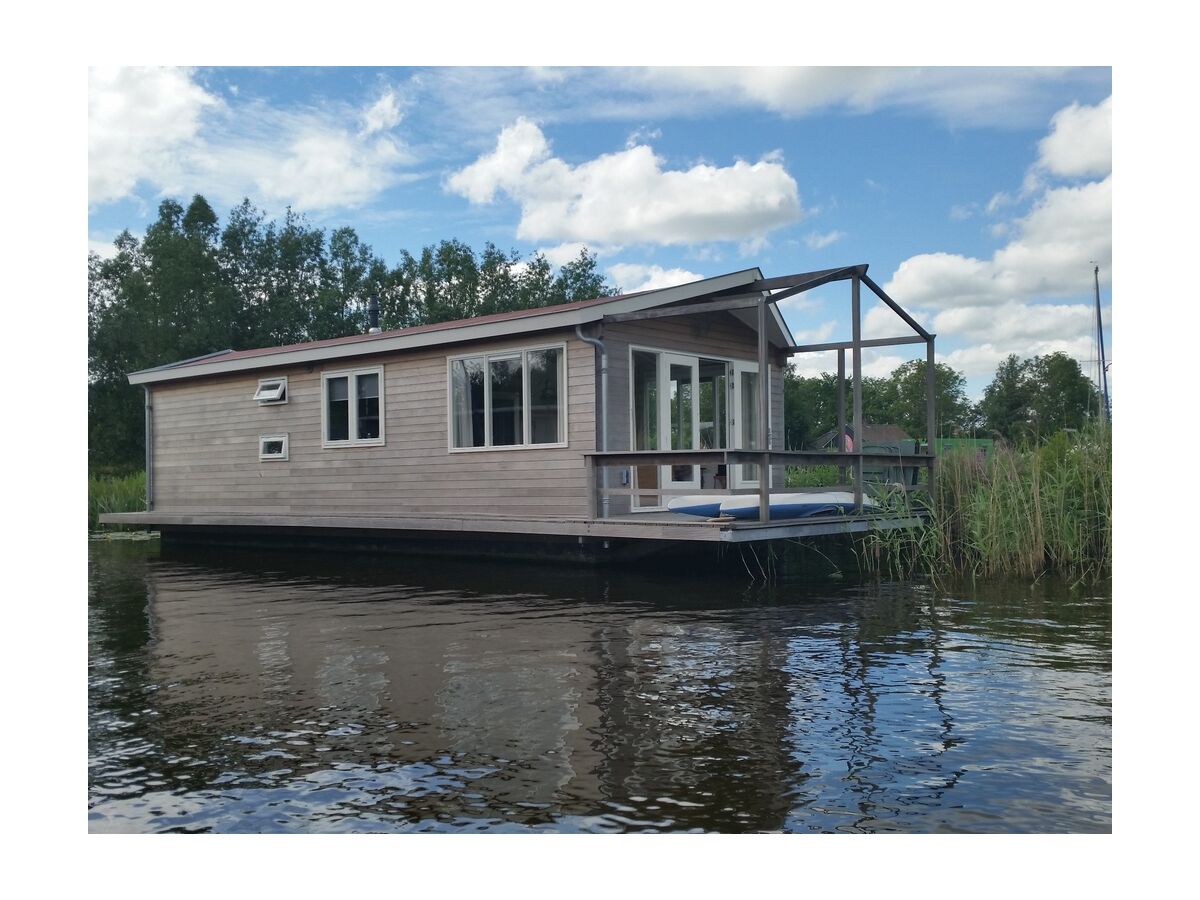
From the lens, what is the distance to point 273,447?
15227mm

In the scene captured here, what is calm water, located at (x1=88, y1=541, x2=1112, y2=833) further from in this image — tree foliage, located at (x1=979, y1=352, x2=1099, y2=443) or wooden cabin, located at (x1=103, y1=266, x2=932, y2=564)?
tree foliage, located at (x1=979, y1=352, x2=1099, y2=443)

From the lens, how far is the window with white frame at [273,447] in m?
15.0

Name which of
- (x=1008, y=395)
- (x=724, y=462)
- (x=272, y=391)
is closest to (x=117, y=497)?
(x=272, y=391)

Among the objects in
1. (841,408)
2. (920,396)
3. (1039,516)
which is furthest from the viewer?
(920,396)

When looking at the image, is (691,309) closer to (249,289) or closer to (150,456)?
(150,456)

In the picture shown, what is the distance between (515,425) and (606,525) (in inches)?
89.2

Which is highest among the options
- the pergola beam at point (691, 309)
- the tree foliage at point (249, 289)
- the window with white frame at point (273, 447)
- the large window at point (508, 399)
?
the tree foliage at point (249, 289)

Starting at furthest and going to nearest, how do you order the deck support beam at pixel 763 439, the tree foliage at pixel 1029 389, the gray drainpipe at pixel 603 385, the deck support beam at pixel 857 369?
the tree foliage at pixel 1029 389
the gray drainpipe at pixel 603 385
the deck support beam at pixel 857 369
the deck support beam at pixel 763 439

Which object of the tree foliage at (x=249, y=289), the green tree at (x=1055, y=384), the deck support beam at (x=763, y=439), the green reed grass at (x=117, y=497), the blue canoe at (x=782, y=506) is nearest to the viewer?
the deck support beam at (x=763, y=439)

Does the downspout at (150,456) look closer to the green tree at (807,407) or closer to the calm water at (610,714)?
the calm water at (610,714)

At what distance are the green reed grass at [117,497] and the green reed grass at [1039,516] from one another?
14681 millimetres

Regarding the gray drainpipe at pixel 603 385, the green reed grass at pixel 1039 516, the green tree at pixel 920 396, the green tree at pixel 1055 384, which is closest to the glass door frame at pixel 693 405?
the gray drainpipe at pixel 603 385

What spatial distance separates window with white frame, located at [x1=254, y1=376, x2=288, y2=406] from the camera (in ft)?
49.0
